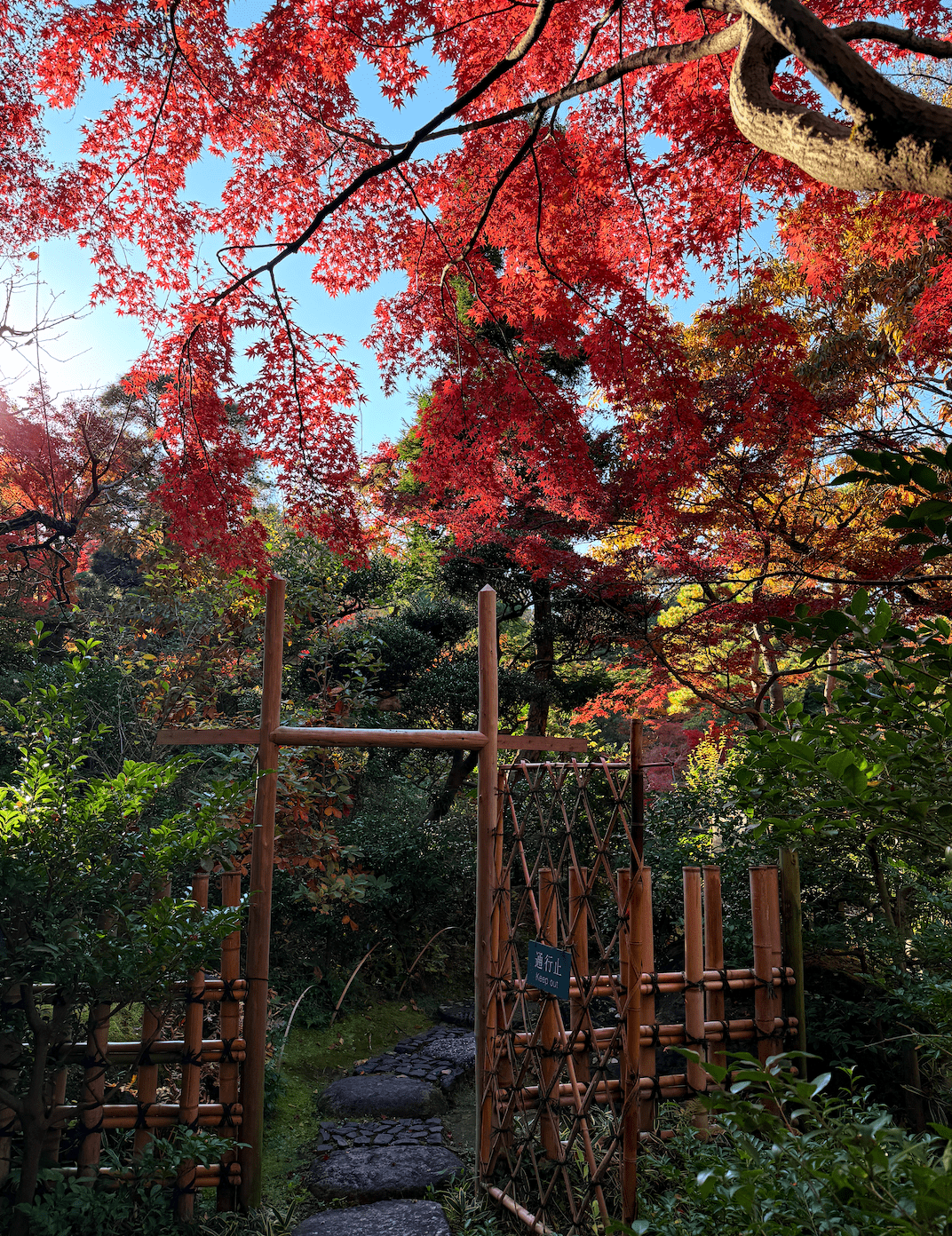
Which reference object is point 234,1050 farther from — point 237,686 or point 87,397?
point 87,397

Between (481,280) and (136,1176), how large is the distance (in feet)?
16.2

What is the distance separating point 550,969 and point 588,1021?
38 centimetres

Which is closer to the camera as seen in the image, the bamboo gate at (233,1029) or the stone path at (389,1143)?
the bamboo gate at (233,1029)

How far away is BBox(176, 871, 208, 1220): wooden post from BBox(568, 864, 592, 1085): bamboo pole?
1.48m

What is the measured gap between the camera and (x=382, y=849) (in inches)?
245

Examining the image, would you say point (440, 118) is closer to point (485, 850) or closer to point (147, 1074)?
point (485, 850)

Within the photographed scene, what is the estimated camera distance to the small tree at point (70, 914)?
2541mm

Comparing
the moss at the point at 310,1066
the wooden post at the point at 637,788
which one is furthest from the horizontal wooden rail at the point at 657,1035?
the moss at the point at 310,1066

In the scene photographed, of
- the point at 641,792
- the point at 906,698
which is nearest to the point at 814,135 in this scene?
the point at 906,698

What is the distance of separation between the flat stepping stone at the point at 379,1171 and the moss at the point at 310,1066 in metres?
0.16

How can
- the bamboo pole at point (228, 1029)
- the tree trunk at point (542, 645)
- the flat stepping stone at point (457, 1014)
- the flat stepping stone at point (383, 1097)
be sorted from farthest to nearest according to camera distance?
the tree trunk at point (542, 645), the flat stepping stone at point (457, 1014), the flat stepping stone at point (383, 1097), the bamboo pole at point (228, 1029)

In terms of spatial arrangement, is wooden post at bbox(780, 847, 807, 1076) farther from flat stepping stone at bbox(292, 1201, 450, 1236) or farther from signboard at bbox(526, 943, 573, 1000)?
flat stepping stone at bbox(292, 1201, 450, 1236)

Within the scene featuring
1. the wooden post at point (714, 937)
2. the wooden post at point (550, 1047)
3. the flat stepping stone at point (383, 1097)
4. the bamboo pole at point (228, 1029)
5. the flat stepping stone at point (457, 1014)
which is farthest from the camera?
the flat stepping stone at point (457, 1014)

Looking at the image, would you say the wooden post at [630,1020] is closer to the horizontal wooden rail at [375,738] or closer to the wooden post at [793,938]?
the horizontal wooden rail at [375,738]
